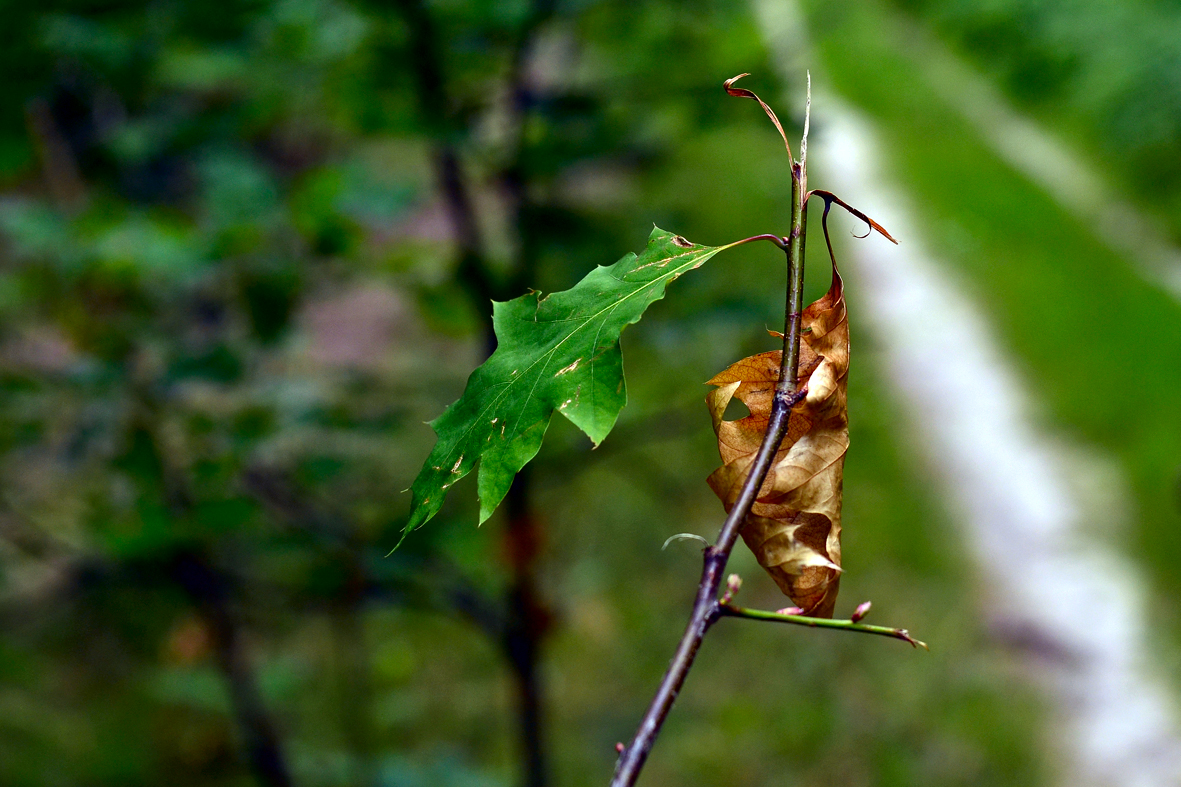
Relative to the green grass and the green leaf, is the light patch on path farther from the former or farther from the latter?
the green leaf

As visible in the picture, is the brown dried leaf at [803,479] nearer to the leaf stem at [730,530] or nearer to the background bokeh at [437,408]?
the leaf stem at [730,530]

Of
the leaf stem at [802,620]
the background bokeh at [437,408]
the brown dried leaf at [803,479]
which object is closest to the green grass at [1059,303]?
the background bokeh at [437,408]

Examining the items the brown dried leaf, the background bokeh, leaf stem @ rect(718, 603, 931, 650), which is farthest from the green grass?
leaf stem @ rect(718, 603, 931, 650)

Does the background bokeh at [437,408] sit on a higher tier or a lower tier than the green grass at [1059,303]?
lower

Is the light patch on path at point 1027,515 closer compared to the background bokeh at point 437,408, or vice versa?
the background bokeh at point 437,408

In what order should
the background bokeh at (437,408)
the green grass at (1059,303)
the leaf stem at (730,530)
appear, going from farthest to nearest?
the green grass at (1059,303) < the background bokeh at (437,408) < the leaf stem at (730,530)

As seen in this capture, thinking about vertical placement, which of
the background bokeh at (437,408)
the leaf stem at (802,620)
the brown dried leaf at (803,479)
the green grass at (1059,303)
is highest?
the green grass at (1059,303)
